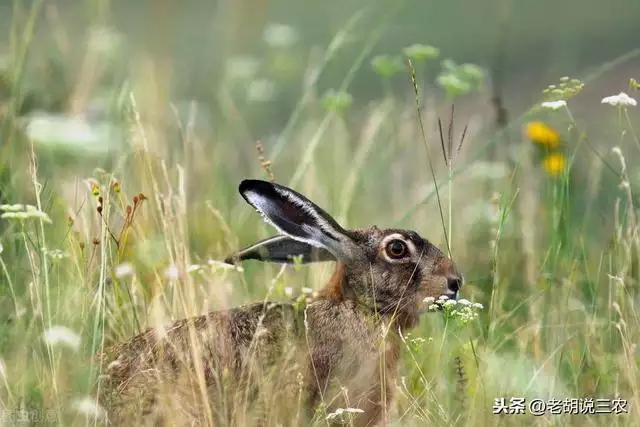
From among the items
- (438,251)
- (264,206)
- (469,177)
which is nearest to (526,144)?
(469,177)

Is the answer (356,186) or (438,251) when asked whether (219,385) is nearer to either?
(438,251)

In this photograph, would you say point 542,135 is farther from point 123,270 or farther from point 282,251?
point 123,270

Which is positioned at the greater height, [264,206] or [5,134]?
[5,134]

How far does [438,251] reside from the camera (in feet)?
20.1

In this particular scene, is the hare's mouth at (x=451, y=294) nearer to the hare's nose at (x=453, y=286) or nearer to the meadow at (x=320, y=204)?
the hare's nose at (x=453, y=286)

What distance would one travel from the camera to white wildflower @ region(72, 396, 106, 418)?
492cm

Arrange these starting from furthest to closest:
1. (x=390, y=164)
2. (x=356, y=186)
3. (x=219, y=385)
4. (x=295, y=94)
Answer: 1. (x=295, y=94)
2. (x=390, y=164)
3. (x=356, y=186)
4. (x=219, y=385)

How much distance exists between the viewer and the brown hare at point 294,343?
511 cm

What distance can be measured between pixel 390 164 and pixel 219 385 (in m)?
4.07

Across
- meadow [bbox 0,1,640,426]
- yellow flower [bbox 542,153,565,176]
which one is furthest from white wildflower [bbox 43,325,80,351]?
yellow flower [bbox 542,153,565,176]

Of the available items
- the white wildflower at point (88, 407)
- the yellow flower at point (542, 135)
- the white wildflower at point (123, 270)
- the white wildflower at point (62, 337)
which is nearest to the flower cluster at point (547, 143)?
the yellow flower at point (542, 135)

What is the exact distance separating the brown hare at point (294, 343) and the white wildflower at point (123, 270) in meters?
0.36

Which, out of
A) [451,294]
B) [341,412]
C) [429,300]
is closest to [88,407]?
[341,412]

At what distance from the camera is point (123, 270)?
18.9 feet
